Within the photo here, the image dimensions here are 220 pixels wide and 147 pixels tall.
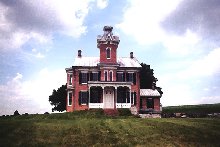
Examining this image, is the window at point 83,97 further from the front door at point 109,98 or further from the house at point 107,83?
the front door at point 109,98

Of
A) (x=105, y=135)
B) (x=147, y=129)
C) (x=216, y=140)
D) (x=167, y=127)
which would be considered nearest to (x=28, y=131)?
(x=105, y=135)

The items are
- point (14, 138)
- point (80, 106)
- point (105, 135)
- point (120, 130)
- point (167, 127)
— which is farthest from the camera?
point (80, 106)

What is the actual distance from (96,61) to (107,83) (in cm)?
656

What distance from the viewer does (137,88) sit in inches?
2032

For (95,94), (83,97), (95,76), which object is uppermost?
(95,76)

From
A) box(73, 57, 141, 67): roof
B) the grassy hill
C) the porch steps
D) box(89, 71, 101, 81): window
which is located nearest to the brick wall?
box(73, 57, 141, 67): roof

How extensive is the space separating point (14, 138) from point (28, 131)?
8.28ft

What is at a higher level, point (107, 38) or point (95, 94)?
point (107, 38)

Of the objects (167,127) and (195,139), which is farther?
(167,127)

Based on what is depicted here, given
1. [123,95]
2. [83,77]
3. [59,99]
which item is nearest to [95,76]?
[83,77]

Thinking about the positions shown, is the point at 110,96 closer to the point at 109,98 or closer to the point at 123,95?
the point at 109,98

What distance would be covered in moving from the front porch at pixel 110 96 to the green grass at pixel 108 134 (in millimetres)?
16469

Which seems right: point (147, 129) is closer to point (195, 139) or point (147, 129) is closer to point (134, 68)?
point (195, 139)

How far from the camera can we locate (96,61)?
53.7 meters
